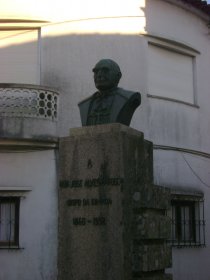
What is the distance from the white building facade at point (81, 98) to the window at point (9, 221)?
0.09 feet

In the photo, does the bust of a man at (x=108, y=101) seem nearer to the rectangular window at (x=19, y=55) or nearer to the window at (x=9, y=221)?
the window at (x=9, y=221)

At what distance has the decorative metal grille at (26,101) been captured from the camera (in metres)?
13.5

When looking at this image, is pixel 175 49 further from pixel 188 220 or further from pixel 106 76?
pixel 106 76

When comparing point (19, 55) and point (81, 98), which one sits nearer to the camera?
point (81, 98)

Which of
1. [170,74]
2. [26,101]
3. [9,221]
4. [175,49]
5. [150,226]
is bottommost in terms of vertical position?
[150,226]

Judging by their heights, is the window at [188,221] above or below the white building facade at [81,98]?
below

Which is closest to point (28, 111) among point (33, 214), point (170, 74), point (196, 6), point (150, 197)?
point (33, 214)

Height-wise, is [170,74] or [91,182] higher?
[170,74]

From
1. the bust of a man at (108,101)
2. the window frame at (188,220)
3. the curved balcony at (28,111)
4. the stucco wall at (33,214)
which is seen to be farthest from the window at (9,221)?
the bust of a man at (108,101)

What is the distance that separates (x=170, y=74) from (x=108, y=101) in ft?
26.9

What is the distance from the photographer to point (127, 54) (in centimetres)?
1439

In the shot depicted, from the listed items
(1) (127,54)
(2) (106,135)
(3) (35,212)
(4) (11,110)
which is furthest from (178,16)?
(2) (106,135)

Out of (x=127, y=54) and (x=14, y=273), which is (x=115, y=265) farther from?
(x=127, y=54)

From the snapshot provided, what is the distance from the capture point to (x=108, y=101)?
7594 mm
